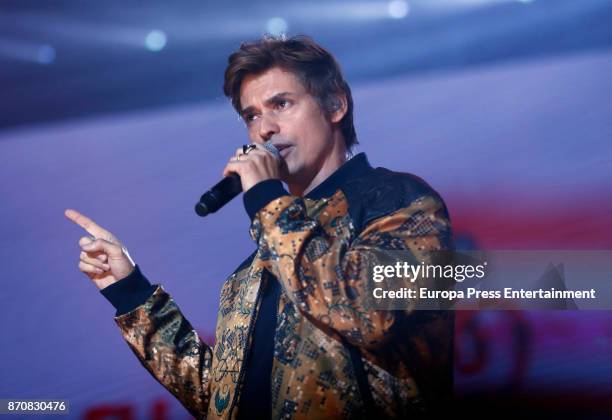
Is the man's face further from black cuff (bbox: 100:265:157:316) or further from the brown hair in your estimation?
black cuff (bbox: 100:265:157:316)

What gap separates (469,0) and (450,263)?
73 cm

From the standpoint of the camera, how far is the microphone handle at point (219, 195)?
1.32 meters

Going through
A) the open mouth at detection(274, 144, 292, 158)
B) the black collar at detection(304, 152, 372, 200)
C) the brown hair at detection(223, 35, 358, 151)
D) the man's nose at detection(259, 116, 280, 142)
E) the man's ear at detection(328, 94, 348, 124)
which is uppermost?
the brown hair at detection(223, 35, 358, 151)

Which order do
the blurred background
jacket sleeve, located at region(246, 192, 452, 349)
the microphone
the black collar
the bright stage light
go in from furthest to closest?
the bright stage light < the blurred background < the black collar < the microphone < jacket sleeve, located at region(246, 192, 452, 349)

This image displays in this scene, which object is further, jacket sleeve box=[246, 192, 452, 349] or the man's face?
the man's face

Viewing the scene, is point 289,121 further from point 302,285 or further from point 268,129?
point 302,285

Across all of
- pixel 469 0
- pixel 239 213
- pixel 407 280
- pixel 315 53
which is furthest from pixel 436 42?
pixel 407 280

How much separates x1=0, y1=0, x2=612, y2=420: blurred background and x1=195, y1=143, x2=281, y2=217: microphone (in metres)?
0.46

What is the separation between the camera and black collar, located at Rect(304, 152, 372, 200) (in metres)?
1.50

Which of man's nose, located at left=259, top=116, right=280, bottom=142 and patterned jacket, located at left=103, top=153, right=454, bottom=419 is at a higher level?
man's nose, located at left=259, top=116, right=280, bottom=142

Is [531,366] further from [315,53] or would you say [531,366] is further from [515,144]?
[315,53]

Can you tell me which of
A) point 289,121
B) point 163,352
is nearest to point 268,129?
point 289,121

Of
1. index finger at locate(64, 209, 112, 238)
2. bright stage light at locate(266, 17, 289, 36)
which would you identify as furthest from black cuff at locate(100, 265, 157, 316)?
bright stage light at locate(266, 17, 289, 36)

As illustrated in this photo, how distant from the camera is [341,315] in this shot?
47.4 inches
